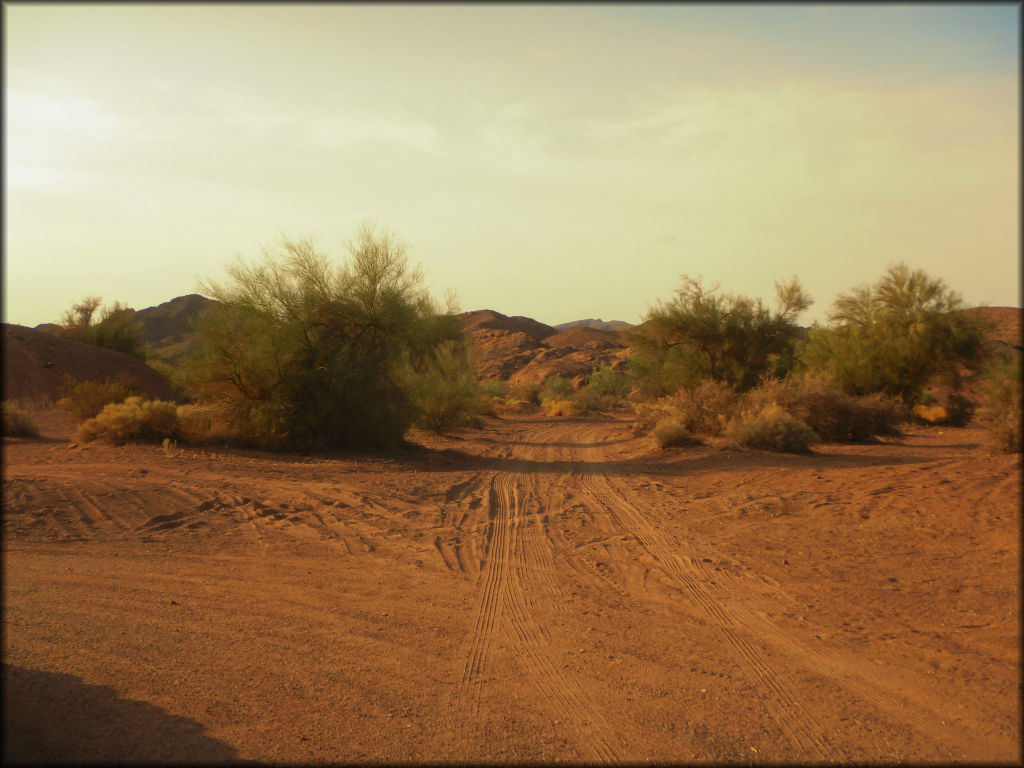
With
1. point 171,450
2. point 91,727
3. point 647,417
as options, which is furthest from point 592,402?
point 91,727

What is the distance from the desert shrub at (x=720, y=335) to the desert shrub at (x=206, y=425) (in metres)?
18.8

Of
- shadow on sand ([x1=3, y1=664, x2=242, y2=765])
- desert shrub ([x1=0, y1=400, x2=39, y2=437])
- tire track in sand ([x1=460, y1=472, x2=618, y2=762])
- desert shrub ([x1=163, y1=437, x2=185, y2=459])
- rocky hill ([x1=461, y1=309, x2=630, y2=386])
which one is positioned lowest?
tire track in sand ([x1=460, y1=472, x2=618, y2=762])

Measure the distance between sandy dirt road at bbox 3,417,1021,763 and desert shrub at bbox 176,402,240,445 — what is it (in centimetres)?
440

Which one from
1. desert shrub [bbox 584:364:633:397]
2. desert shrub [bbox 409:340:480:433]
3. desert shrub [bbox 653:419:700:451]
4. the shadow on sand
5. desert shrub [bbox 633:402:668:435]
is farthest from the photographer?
desert shrub [bbox 584:364:633:397]

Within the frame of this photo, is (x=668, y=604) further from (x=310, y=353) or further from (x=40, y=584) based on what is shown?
(x=310, y=353)

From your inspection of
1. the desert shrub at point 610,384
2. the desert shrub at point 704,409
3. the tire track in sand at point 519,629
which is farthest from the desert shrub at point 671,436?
the desert shrub at point 610,384

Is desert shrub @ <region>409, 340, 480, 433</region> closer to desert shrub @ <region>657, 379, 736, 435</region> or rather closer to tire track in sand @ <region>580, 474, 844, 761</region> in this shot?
desert shrub @ <region>657, 379, 736, 435</region>

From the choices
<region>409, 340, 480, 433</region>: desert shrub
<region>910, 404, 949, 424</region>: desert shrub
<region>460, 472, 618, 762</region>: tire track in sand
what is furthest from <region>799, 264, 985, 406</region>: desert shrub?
<region>460, 472, 618, 762</region>: tire track in sand

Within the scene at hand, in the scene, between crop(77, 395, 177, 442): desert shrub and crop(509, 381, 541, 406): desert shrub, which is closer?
crop(77, 395, 177, 442): desert shrub

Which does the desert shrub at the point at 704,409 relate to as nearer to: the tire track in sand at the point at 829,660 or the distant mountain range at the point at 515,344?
the tire track in sand at the point at 829,660

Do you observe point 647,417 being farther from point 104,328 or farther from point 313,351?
point 104,328

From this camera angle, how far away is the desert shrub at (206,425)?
19.6m

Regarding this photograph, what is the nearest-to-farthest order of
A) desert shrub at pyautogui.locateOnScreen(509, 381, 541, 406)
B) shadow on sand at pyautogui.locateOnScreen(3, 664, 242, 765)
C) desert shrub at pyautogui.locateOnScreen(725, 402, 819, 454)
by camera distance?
1. shadow on sand at pyautogui.locateOnScreen(3, 664, 242, 765)
2. desert shrub at pyautogui.locateOnScreen(725, 402, 819, 454)
3. desert shrub at pyautogui.locateOnScreen(509, 381, 541, 406)

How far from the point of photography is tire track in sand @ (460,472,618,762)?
532cm
